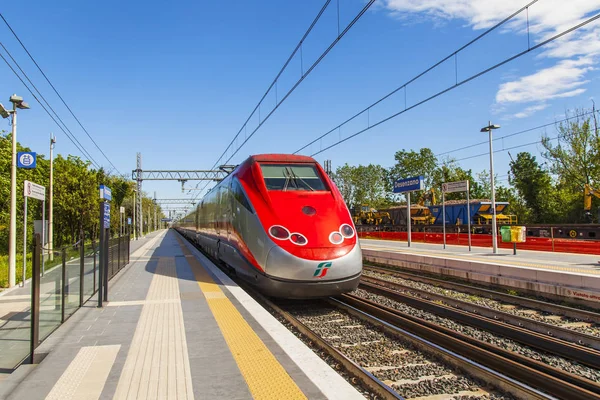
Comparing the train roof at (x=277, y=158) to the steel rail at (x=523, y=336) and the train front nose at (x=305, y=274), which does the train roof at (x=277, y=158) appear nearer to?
the train front nose at (x=305, y=274)

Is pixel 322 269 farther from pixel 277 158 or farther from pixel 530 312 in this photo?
pixel 530 312

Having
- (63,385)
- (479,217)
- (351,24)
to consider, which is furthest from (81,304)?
(479,217)

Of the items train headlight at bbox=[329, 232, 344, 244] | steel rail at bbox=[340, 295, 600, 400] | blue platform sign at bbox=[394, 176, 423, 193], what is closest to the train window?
train headlight at bbox=[329, 232, 344, 244]

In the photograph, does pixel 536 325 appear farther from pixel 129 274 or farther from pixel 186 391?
pixel 129 274

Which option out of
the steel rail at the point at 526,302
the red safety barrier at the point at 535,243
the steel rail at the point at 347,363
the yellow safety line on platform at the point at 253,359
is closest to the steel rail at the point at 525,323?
the steel rail at the point at 526,302

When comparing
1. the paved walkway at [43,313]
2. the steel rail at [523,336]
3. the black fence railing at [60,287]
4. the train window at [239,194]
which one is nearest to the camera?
the black fence railing at [60,287]

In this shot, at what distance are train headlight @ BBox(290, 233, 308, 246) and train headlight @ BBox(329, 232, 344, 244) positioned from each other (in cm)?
48

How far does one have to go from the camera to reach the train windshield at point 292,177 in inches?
350

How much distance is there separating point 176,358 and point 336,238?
3.92m

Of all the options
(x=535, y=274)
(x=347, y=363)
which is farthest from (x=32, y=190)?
(x=535, y=274)

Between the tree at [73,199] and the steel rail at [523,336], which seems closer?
the steel rail at [523,336]

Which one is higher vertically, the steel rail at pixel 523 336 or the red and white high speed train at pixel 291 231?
the red and white high speed train at pixel 291 231

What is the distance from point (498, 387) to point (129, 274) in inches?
391

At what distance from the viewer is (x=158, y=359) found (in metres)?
4.39
